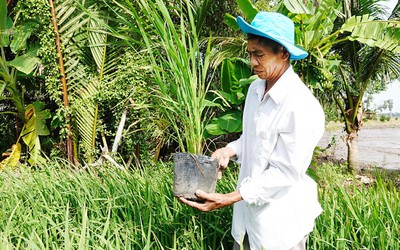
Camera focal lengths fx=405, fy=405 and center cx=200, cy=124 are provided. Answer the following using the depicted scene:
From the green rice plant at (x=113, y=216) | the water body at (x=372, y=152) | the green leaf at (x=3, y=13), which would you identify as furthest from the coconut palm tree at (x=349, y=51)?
the green leaf at (x=3, y=13)

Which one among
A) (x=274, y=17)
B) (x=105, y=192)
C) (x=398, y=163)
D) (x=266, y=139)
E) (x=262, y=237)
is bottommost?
(x=398, y=163)

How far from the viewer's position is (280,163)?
56.9 inches

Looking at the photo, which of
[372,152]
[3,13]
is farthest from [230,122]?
[372,152]

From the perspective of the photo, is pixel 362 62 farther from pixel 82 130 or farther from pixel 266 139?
pixel 266 139

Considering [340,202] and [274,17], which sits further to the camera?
[340,202]

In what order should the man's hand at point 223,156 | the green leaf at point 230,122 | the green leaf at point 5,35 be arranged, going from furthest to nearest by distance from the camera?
the green leaf at point 5,35, the green leaf at point 230,122, the man's hand at point 223,156

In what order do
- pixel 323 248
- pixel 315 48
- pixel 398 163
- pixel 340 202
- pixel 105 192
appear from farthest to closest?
pixel 398 163
pixel 315 48
pixel 105 192
pixel 340 202
pixel 323 248

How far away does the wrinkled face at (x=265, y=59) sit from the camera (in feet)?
4.83

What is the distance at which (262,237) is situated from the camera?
1541 millimetres

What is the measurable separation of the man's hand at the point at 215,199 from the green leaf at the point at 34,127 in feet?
12.1

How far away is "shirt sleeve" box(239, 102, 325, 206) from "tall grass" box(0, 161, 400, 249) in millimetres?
524

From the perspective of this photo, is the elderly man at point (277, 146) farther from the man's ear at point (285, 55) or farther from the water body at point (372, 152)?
the water body at point (372, 152)

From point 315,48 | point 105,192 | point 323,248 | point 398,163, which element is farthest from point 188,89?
point 398,163

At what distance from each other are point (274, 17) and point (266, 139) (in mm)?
448
